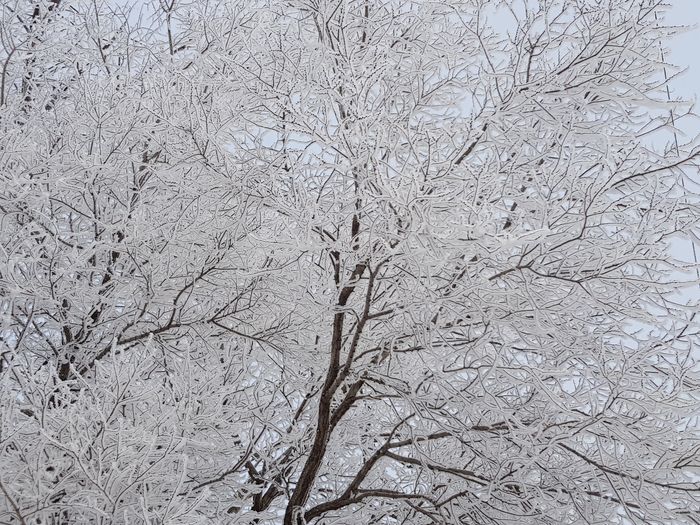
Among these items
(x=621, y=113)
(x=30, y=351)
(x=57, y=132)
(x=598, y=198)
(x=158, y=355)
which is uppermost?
(x=621, y=113)

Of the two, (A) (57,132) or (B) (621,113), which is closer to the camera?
(B) (621,113)

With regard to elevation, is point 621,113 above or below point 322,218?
above

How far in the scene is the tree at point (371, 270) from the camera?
299 cm

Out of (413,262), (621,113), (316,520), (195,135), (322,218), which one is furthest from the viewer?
(316,520)

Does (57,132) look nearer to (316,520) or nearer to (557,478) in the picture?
(316,520)

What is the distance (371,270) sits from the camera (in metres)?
3.25

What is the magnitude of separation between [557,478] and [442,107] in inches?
80.2

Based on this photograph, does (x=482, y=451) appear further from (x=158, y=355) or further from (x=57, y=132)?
(x=57, y=132)

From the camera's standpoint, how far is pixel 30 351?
14.3ft

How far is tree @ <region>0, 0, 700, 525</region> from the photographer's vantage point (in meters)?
2.99

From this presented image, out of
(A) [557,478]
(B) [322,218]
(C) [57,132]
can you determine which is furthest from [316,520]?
(C) [57,132]

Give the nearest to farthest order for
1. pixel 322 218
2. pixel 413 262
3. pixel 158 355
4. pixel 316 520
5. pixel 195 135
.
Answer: pixel 413 262, pixel 322 218, pixel 195 135, pixel 316 520, pixel 158 355

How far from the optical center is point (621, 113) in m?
3.87

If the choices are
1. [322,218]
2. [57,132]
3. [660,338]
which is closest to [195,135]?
[322,218]
